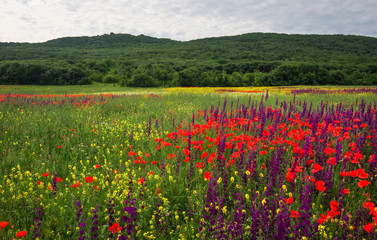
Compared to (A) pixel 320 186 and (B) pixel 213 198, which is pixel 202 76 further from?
(A) pixel 320 186

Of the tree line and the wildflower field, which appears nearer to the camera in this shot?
the wildflower field

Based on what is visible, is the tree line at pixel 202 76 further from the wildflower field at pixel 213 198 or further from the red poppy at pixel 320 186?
the red poppy at pixel 320 186

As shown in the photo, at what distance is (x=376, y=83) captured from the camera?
42250mm

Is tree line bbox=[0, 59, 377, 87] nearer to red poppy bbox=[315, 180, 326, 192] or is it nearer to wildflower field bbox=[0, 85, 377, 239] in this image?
wildflower field bbox=[0, 85, 377, 239]

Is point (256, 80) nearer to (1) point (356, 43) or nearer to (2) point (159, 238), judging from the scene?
(2) point (159, 238)

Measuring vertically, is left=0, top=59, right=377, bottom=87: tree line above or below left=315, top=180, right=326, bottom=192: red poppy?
above

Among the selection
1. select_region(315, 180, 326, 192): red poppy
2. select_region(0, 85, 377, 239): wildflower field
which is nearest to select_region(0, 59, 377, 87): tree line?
select_region(0, 85, 377, 239): wildflower field

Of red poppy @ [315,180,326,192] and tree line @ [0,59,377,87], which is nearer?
red poppy @ [315,180,326,192]

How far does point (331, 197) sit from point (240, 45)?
12064 centimetres

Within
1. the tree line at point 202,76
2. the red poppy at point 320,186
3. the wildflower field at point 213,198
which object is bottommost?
the wildflower field at point 213,198

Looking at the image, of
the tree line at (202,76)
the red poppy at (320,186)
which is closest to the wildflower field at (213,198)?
the red poppy at (320,186)

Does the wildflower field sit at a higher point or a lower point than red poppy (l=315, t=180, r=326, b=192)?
lower

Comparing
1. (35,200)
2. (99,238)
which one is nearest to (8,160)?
(35,200)

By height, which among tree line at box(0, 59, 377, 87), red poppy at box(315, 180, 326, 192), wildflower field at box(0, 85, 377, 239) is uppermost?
tree line at box(0, 59, 377, 87)
